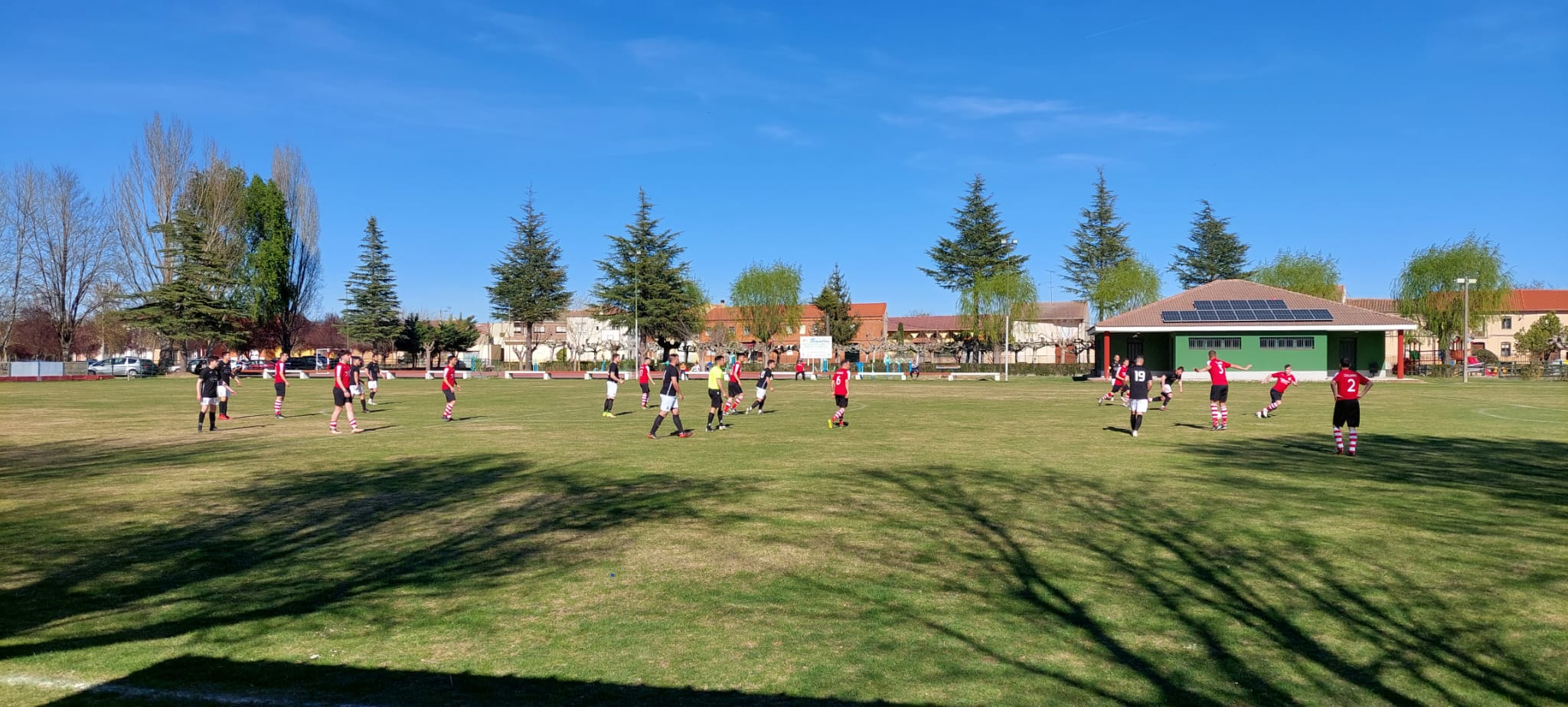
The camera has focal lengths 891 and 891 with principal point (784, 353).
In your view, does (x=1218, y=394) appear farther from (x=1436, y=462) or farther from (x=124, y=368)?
(x=124, y=368)

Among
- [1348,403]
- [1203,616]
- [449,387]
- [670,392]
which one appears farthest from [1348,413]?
[449,387]

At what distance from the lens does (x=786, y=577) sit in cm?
712

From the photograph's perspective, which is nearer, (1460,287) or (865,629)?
(865,629)

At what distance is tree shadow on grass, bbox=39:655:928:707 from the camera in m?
4.59

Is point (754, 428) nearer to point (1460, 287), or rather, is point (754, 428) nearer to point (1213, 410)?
point (1213, 410)

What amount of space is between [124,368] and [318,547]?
68.8 metres

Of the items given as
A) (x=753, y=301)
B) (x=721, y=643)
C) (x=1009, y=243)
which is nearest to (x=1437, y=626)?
(x=721, y=643)

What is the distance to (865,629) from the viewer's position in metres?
5.77

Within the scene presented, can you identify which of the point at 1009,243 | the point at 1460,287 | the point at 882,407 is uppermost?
the point at 1009,243

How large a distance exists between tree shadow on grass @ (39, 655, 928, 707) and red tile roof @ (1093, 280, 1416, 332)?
2015 inches

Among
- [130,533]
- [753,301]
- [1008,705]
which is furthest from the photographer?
[753,301]

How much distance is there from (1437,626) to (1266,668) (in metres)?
1.67

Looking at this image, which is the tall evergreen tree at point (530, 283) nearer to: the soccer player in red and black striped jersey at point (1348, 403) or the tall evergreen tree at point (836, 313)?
the tall evergreen tree at point (836, 313)

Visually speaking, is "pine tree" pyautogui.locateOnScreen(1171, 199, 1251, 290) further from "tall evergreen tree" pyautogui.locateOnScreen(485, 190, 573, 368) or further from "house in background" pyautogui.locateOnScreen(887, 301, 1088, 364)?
"tall evergreen tree" pyautogui.locateOnScreen(485, 190, 573, 368)
